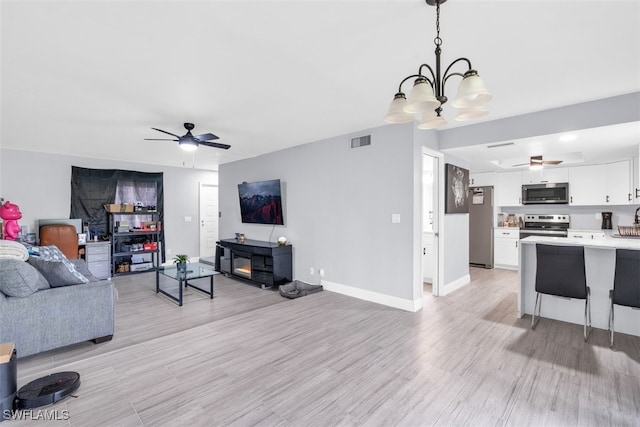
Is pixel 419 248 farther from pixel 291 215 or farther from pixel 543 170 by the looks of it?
pixel 543 170

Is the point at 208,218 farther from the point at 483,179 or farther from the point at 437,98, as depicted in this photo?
the point at 437,98

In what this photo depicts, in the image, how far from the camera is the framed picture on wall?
4470mm

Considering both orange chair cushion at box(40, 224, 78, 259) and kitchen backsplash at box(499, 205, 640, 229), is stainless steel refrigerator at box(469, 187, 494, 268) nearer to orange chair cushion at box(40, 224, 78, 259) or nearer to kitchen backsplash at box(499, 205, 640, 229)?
kitchen backsplash at box(499, 205, 640, 229)

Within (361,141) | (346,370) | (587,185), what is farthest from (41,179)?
(587,185)

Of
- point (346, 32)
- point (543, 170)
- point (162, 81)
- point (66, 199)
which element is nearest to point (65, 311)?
point (162, 81)

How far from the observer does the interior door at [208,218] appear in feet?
25.8

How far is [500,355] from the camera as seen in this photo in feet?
8.80

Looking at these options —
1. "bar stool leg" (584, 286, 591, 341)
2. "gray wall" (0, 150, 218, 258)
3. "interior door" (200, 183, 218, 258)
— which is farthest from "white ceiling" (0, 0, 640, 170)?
"interior door" (200, 183, 218, 258)

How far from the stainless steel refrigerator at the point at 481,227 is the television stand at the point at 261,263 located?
4.22 metres

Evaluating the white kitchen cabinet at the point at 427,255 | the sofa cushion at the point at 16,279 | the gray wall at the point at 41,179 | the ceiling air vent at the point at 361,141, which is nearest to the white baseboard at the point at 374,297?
the white kitchen cabinet at the point at 427,255

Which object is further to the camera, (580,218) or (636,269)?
(580,218)

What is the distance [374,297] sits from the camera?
4.16 m

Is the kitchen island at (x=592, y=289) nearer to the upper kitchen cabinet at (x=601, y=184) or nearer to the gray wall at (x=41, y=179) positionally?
the upper kitchen cabinet at (x=601, y=184)

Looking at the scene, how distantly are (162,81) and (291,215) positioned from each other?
3106 millimetres
